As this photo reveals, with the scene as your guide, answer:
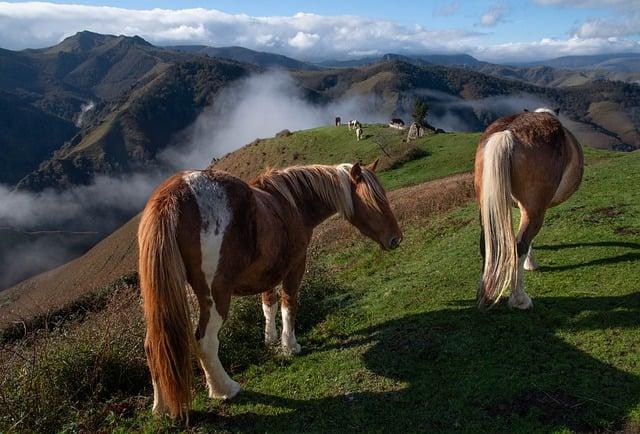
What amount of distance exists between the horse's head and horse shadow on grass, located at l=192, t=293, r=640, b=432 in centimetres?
137

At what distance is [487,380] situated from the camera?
5141mm

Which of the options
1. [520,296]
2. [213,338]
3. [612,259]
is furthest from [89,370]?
[612,259]

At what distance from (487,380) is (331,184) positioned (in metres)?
3.20

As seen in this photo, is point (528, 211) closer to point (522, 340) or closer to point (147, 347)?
point (522, 340)

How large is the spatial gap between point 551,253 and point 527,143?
3539 mm

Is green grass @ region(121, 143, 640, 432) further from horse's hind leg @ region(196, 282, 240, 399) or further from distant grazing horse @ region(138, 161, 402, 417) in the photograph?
distant grazing horse @ region(138, 161, 402, 417)

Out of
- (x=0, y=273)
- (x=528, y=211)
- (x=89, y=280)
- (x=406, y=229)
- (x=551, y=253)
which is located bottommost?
(x=0, y=273)

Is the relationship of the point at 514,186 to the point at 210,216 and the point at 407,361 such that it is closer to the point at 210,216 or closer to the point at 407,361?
the point at 407,361

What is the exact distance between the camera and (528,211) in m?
6.48

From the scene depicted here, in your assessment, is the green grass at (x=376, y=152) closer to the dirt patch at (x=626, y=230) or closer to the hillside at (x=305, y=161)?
the hillside at (x=305, y=161)

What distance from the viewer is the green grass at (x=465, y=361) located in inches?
185

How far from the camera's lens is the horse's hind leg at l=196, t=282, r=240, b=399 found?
5004mm

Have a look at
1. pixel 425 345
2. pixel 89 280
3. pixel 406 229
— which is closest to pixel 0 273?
pixel 89 280

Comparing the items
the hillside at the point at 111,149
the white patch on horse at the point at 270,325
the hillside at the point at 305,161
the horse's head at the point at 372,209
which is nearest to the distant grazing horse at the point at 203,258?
the white patch on horse at the point at 270,325
